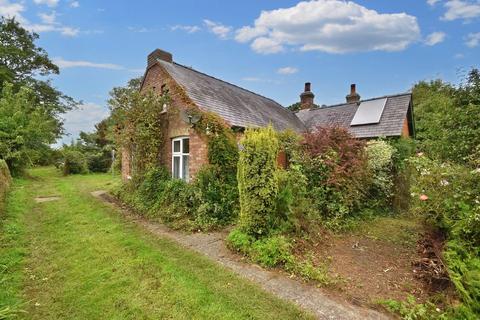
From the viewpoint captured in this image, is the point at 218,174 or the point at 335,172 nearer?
the point at 335,172

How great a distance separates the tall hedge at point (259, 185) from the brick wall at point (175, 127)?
3.55 metres

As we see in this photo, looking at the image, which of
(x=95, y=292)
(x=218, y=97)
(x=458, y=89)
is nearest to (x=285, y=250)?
(x=95, y=292)

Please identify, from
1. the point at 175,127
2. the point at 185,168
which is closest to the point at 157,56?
the point at 175,127

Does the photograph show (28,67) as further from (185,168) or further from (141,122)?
(185,168)

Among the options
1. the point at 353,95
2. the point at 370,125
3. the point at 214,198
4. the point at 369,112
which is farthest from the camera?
the point at 353,95

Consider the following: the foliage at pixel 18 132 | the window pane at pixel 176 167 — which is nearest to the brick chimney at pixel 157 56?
the window pane at pixel 176 167

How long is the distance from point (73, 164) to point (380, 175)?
919 inches

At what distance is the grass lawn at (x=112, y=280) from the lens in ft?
12.2

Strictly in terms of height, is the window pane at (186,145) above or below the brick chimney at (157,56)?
below

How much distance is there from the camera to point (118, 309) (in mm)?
3738

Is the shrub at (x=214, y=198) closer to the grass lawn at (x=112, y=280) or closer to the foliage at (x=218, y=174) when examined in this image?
the foliage at (x=218, y=174)

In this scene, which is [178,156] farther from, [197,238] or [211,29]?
[211,29]

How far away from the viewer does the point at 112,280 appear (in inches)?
179

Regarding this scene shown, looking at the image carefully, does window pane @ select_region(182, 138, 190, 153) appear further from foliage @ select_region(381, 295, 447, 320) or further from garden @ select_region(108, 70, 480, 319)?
foliage @ select_region(381, 295, 447, 320)
